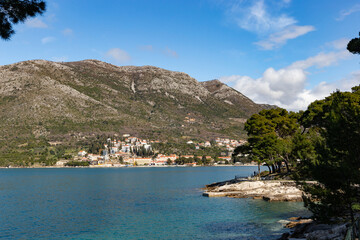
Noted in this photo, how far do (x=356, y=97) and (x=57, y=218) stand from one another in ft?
160

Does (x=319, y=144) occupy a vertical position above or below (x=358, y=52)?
below

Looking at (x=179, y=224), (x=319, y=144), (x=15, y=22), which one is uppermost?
(x=15, y=22)

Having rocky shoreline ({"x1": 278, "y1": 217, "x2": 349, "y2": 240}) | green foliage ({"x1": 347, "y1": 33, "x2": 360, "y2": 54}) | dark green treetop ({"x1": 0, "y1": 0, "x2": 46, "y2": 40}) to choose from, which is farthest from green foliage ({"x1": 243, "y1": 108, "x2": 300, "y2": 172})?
dark green treetop ({"x1": 0, "y1": 0, "x2": 46, "y2": 40})

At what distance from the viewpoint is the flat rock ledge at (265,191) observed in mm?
46812

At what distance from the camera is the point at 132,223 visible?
35.5 meters

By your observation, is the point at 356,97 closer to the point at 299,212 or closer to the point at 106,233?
the point at 299,212

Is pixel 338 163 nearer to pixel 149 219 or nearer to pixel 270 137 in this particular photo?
pixel 149 219

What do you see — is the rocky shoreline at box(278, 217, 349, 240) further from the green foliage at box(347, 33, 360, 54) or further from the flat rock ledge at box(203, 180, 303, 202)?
the flat rock ledge at box(203, 180, 303, 202)

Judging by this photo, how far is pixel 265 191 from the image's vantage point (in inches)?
2056

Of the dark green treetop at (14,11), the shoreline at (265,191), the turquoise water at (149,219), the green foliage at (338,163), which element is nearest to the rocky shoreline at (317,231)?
the turquoise water at (149,219)

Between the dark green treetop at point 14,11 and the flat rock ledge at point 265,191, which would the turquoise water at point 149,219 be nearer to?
the flat rock ledge at point 265,191

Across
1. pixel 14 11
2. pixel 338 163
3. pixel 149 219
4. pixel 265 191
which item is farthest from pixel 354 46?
pixel 265 191

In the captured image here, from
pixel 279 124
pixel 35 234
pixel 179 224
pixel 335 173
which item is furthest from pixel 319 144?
pixel 279 124

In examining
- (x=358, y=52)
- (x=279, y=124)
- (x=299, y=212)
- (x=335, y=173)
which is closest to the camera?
(x=335, y=173)
